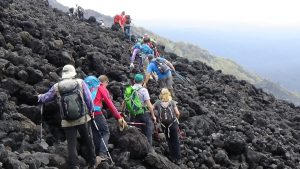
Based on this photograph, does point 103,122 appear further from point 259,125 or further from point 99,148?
point 259,125

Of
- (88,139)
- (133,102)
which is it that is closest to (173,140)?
(133,102)

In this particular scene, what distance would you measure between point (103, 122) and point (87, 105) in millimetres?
1452

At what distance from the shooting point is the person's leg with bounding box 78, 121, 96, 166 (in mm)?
11039

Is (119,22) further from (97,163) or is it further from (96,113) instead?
(97,163)

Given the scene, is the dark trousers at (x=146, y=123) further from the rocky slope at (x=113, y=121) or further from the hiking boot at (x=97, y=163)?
the hiking boot at (x=97, y=163)

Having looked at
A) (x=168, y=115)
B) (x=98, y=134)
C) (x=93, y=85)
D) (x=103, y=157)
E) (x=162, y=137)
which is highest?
(x=93, y=85)

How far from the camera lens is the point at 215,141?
18.4m

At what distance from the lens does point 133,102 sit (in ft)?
45.6

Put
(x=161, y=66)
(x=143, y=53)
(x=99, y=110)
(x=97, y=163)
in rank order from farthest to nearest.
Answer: (x=143, y=53) → (x=161, y=66) → (x=99, y=110) → (x=97, y=163)

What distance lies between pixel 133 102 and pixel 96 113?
1.87m

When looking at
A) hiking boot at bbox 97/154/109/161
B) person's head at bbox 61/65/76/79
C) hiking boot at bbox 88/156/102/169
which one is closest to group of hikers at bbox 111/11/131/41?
hiking boot at bbox 97/154/109/161

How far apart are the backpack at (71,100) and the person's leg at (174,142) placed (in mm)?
4182

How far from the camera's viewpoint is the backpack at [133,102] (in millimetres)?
13820

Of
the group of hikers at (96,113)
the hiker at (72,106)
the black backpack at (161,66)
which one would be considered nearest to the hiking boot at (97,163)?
the group of hikers at (96,113)
